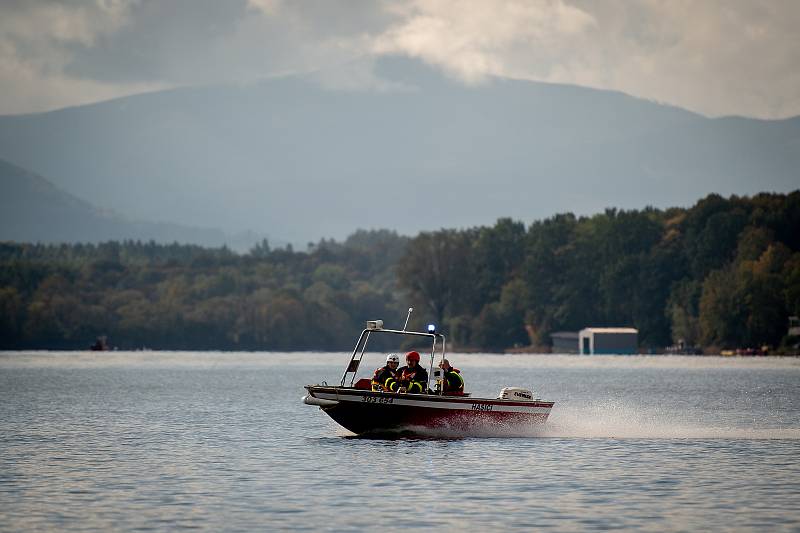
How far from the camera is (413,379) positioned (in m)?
50.7

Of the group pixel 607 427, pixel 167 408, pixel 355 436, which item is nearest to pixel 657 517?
pixel 355 436

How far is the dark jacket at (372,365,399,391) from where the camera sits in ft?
166

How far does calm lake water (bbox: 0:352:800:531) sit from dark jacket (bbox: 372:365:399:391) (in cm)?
199

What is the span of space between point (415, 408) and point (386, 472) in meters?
7.55

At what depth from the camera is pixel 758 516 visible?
34.4m

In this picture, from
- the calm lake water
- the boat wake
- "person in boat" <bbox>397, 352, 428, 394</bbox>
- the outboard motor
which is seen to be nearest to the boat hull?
the outboard motor

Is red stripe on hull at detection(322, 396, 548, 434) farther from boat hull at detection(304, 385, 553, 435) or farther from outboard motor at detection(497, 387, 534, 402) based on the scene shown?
outboard motor at detection(497, 387, 534, 402)

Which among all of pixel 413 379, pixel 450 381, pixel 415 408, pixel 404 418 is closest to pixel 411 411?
pixel 415 408

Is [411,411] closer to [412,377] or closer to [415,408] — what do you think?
[415,408]

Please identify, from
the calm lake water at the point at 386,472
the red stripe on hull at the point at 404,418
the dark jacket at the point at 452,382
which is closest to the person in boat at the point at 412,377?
the red stripe on hull at the point at 404,418

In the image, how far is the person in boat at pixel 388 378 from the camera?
50.6 m

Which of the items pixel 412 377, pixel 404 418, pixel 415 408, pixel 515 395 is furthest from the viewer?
pixel 515 395

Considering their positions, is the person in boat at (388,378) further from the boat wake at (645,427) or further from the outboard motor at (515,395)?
the boat wake at (645,427)

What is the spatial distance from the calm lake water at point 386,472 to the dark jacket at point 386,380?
1988 millimetres
